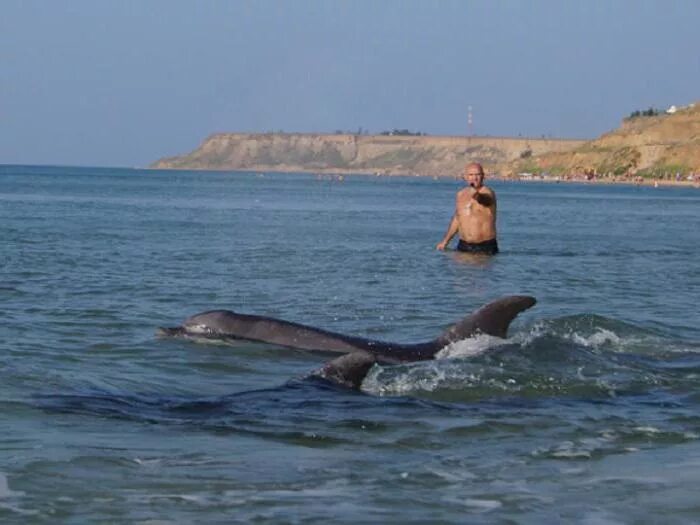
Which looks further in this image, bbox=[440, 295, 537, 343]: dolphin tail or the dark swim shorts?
the dark swim shorts

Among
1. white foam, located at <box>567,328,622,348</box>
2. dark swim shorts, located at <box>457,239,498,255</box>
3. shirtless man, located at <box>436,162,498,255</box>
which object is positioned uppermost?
shirtless man, located at <box>436,162,498,255</box>

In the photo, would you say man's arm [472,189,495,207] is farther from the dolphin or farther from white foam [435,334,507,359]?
white foam [435,334,507,359]

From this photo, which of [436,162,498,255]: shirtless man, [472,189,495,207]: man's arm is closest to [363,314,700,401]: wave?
[472,189,495,207]: man's arm

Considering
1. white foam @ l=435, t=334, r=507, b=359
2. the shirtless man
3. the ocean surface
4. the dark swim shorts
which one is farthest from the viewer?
the dark swim shorts

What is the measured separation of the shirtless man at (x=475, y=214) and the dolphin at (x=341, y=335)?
9.29m

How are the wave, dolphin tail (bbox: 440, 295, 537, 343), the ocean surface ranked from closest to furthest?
the ocean surface, the wave, dolphin tail (bbox: 440, 295, 537, 343)

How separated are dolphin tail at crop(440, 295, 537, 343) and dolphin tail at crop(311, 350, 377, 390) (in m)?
2.05

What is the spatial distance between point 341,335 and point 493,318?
53.0 inches

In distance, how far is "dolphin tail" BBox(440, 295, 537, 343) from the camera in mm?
12461

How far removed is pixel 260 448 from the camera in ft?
28.4

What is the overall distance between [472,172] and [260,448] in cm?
1462

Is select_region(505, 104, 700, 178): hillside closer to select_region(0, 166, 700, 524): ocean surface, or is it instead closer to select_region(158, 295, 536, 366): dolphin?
select_region(0, 166, 700, 524): ocean surface

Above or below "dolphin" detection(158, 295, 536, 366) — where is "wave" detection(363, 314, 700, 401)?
below

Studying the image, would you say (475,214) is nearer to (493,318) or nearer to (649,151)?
(493,318)
